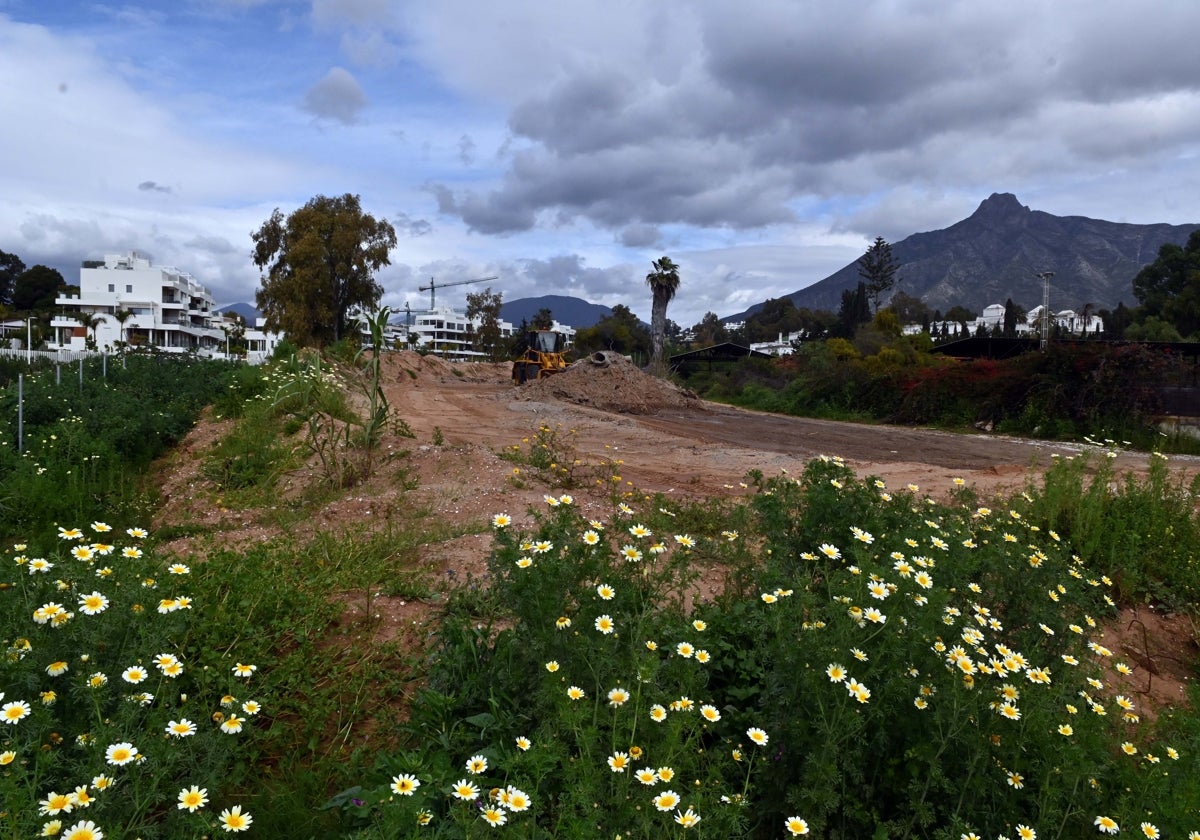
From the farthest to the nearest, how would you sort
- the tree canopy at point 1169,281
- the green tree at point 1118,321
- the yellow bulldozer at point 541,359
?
the green tree at point 1118,321, the tree canopy at point 1169,281, the yellow bulldozer at point 541,359

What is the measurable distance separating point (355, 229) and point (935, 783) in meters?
41.5

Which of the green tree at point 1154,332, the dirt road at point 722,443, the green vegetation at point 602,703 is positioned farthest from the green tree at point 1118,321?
the green vegetation at point 602,703

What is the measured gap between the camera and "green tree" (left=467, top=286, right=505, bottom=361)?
73.6 metres

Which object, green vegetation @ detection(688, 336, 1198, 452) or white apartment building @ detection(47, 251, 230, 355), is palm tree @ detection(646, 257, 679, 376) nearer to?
green vegetation @ detection(688, 336, 1198, 452)

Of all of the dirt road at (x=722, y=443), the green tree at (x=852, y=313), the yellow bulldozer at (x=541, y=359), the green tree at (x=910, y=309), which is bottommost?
the dirt road at (x=722, y=443)

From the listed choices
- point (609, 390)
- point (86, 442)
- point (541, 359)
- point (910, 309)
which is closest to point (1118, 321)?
point (910, 309)

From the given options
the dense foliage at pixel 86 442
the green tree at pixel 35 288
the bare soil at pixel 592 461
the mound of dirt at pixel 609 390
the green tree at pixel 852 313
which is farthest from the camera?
the green tree at pixel 35 288

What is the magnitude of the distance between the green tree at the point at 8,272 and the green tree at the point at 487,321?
53.4 metres

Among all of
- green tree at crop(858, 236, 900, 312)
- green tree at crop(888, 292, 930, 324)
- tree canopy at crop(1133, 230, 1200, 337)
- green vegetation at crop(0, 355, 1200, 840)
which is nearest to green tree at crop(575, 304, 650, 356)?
green tree at crop(858, 236, 900, 312)

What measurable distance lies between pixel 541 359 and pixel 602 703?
102ft

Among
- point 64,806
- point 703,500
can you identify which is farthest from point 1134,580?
point 64,806

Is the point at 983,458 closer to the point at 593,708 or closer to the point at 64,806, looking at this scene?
the point at 593,708

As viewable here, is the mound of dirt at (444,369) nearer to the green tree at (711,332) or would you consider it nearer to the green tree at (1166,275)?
the green tree at (711,332)

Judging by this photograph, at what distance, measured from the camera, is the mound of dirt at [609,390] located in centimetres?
2416
